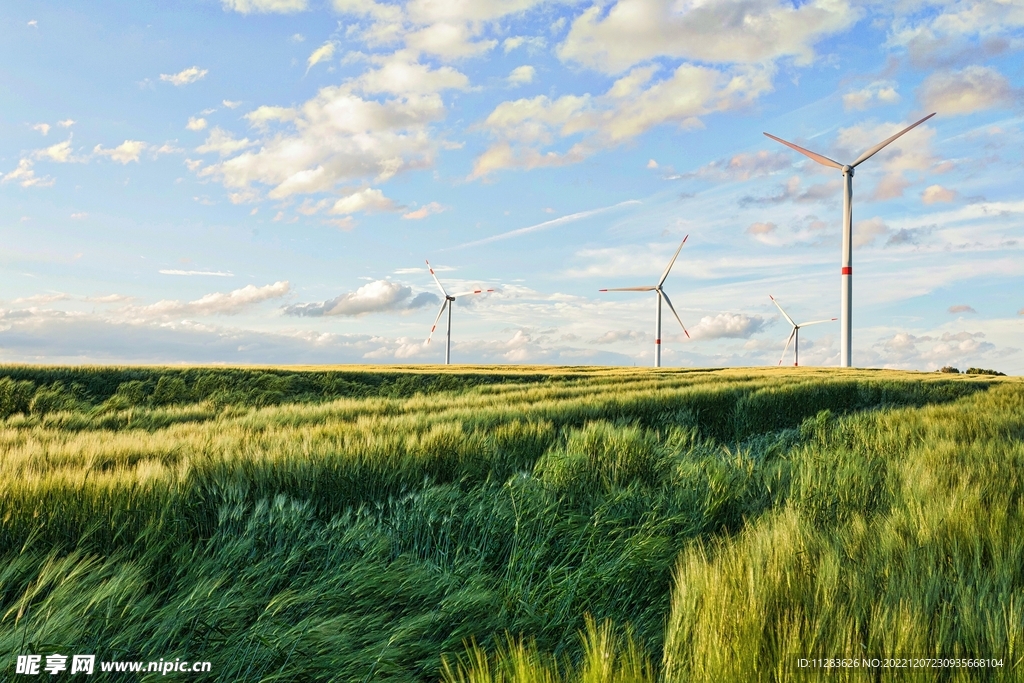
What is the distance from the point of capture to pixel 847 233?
44.2 meters

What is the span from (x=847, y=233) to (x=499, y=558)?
47.6 metres

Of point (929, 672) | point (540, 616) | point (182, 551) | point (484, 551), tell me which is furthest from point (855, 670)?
point (182, 551)

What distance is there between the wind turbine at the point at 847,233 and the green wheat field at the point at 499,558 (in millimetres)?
35091

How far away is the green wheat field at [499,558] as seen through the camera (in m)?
2.24

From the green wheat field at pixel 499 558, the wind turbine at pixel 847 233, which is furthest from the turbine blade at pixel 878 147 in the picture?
the green wheat field at pixel 499 558

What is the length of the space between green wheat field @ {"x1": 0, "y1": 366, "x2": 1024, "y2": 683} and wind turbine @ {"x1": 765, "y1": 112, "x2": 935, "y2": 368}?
115 feet

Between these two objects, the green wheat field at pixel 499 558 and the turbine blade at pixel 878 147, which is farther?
the turbine blade at pixel 878 147

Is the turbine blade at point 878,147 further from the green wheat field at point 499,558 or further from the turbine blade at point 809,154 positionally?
the green wheat field at point 499,558

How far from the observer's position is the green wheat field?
2.24m

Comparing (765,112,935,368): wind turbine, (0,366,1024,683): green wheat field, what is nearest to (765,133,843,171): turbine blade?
(765,112,935,368): wind turbine

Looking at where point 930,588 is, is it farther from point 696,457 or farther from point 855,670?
point 696,457

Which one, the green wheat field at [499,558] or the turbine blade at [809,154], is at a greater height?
the turbine blade at [809,154]

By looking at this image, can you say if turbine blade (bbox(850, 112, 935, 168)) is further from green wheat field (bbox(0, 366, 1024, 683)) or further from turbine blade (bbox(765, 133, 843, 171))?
green wheat field (bbox(0, 366, 1024, 683))

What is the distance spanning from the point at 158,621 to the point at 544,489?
2.65 metres
